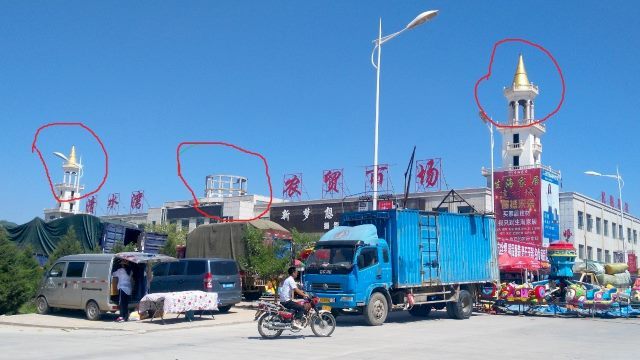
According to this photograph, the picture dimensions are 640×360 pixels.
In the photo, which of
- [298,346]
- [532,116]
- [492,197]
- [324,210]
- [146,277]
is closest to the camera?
[298,346]

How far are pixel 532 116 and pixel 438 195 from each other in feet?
69.6

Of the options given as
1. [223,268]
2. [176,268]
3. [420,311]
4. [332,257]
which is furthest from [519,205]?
[176,268]

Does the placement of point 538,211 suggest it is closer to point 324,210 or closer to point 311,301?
point 324,210

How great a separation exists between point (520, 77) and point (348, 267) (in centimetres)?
5588

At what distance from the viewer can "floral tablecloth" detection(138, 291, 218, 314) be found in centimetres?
1686

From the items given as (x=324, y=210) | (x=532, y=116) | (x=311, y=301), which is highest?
(x=532, y=116)

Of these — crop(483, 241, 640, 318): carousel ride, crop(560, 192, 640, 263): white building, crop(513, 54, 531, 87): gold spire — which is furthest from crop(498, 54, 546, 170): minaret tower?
crop(483, 241, 640, 318): carousel ride

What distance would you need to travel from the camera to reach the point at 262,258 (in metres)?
23.8

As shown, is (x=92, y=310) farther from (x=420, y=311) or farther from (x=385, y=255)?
(x=420, y=311)

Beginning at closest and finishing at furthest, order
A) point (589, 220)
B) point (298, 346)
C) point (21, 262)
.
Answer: point (298, 346) < point (21, 262) < point (589, 220)

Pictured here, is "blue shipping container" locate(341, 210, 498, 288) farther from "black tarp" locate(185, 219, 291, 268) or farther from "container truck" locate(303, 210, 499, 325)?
"black tarp" locate(185, 219, 291, 268)

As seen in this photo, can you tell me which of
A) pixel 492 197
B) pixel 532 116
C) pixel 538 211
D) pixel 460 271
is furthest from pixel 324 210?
pixel 460 271

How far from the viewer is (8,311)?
1875cm

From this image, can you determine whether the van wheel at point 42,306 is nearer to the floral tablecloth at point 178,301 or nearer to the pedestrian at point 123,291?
the pedestrian at point 123,291
